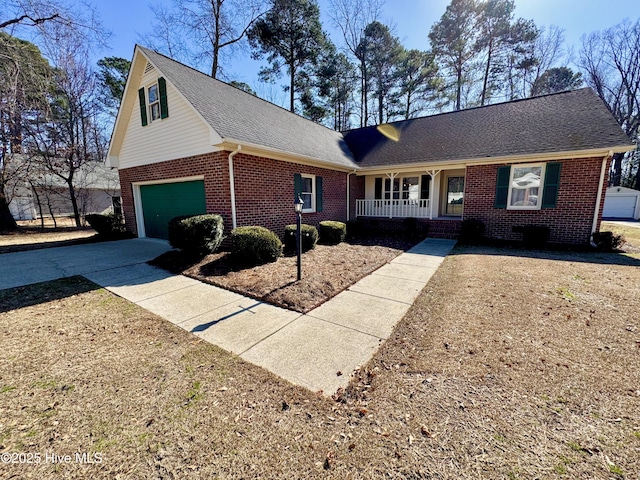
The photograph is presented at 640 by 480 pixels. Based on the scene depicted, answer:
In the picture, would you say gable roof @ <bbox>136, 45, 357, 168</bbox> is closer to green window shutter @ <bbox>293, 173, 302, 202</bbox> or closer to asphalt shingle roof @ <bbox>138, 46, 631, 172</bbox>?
asphalt shingle roof @ <bbox>138, 46, 631, 172</bbox>

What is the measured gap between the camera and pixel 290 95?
789 inches

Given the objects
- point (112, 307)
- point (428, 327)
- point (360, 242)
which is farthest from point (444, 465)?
point (360, 242)

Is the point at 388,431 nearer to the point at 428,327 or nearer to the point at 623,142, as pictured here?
the point at 428,327

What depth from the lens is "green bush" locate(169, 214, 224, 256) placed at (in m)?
6.21

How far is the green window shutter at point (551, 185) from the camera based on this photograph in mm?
8833

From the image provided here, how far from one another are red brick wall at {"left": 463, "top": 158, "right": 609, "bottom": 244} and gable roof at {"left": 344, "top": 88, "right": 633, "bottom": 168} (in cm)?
67

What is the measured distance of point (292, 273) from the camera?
570cm

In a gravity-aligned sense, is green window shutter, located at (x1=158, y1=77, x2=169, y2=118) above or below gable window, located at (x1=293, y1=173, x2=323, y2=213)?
above

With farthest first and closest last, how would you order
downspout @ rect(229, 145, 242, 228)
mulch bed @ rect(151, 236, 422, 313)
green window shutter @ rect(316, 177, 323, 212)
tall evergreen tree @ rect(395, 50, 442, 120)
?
1. tall evergreen tree @ rect(395, 50, 442, 120)
2. green window shutter @ rect(316, 177, 323, 212)
3. downspout @ rect(229, 145, 242, 228)
4. mulch bed @ rect(151, 236, 422, 313)

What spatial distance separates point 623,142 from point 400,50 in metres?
16.7

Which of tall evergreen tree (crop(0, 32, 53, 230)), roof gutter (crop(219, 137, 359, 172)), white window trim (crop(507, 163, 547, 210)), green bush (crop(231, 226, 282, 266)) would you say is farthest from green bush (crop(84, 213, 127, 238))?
white window trim (crop(507, 163, 547, 210))

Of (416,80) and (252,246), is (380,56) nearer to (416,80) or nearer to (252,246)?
(416,80)

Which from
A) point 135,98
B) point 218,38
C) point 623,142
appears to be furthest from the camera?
point 218,38

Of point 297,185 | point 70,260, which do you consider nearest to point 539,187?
point 297,185
